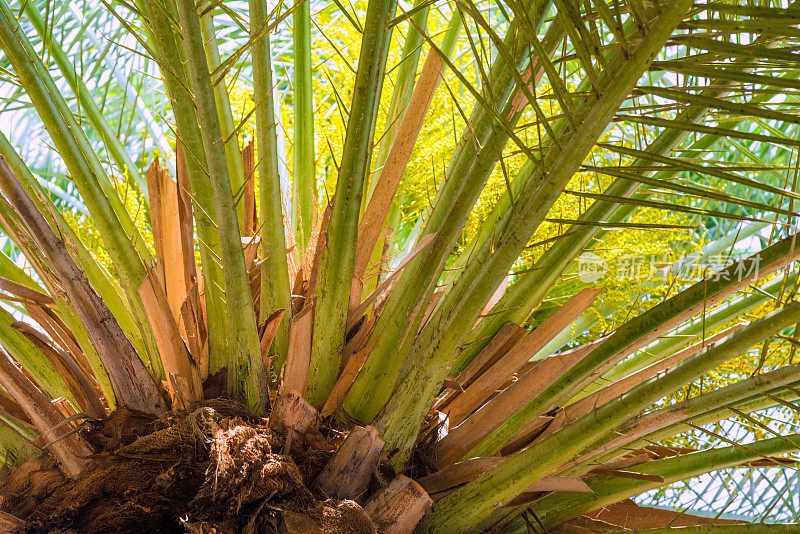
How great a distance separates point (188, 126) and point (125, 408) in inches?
8.6

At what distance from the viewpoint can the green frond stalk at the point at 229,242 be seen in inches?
15.3

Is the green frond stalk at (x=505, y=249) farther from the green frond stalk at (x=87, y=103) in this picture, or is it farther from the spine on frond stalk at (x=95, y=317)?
the green frond stalk at (x=87, y=103)

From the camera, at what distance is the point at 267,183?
1.76ft

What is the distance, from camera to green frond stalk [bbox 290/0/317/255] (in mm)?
638

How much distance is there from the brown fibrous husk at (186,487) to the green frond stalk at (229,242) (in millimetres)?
34

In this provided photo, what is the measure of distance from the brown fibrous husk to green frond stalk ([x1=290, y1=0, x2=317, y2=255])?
30cm

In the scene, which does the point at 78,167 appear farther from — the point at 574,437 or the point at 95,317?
the point at 574,437

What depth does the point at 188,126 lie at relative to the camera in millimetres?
493

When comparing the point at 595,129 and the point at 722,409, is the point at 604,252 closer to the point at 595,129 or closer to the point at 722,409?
the point at 722,409

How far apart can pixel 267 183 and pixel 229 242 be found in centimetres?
12

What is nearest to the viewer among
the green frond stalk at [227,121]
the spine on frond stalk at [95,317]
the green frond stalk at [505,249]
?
the green frond stalk at [505,249]

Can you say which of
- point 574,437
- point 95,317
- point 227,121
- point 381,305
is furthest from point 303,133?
point 574,437

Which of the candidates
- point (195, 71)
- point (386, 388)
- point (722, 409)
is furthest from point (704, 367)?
point (195, 71)

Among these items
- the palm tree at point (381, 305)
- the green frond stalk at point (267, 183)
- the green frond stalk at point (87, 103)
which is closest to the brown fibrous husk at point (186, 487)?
the palm tree at point (381, 305)
